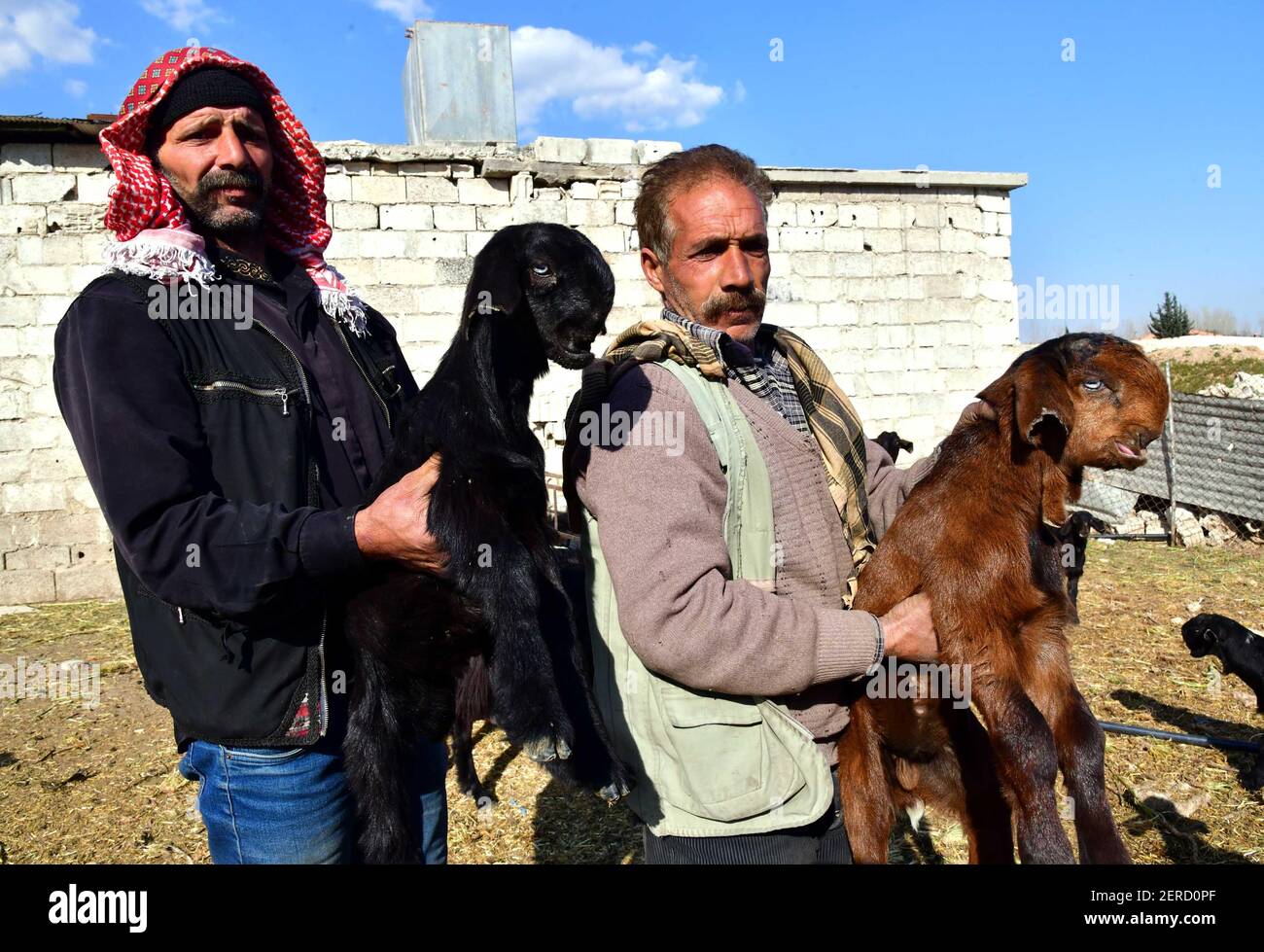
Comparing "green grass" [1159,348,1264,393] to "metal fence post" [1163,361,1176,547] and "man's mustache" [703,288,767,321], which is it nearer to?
"metal fence post" [1163,361,1176,547]

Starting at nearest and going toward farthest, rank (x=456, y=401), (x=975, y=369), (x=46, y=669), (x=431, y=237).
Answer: (x=456, y=401)
(x=46, y=669)
(x=431, y=237)
(x=975, y=369)

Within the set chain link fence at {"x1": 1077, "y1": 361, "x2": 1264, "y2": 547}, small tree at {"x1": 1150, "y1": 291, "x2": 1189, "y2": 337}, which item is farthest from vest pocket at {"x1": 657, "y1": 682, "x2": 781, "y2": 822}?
small tree at {"x1": 1150, "y1": 291, "x2": 1189, "y2": 337}

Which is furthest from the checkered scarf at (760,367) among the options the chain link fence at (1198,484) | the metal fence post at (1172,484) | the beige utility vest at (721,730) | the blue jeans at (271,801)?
the metal fence post at (1172,484)

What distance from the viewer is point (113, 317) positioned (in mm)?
1812

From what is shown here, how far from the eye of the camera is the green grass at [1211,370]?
780 inches

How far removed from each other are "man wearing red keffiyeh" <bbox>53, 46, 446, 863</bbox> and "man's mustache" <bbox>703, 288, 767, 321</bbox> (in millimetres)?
781

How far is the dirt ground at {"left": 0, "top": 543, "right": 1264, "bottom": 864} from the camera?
4223 mm

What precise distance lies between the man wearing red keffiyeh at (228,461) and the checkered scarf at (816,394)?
2.01 feet

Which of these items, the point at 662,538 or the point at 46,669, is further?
the point at 46,669

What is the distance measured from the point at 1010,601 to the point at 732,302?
1050 mm
